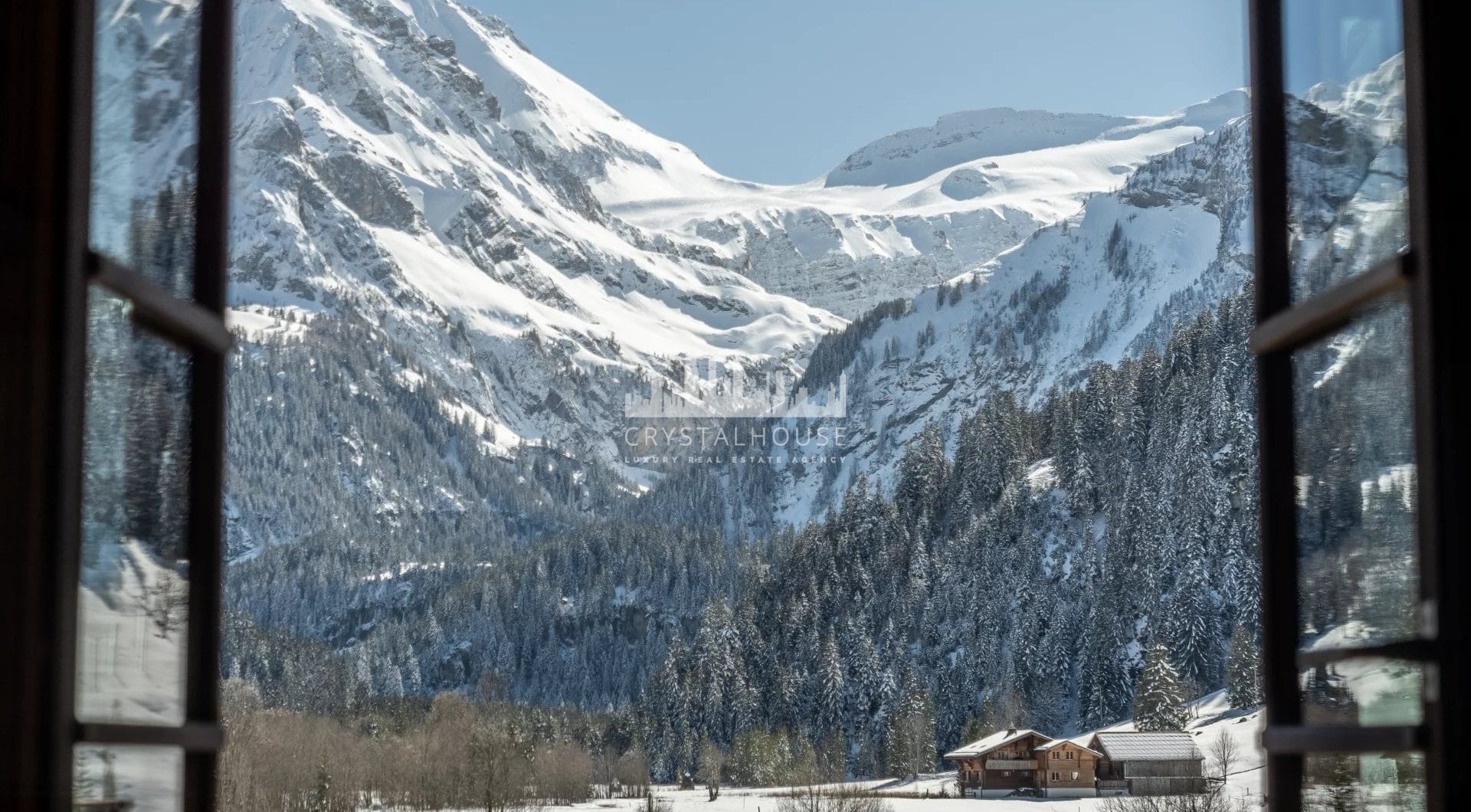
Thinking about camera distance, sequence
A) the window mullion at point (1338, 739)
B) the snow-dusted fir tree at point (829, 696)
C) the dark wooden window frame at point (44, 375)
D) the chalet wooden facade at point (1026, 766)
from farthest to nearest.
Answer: the snow-dusted fir tree at point (829, 696), the chalet wooden facade at point (1026, 766), the window mullion at point (1338, 739), the dark wooden window frame at point (44, 375)

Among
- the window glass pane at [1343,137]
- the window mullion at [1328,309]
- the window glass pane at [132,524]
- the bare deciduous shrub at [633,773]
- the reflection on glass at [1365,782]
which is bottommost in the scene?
the bare deciduous shrub at [633,773]

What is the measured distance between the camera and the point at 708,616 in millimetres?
107875

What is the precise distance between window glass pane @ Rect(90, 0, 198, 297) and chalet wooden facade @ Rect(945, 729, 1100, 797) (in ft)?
239

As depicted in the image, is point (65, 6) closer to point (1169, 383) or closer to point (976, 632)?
point (976, 632)

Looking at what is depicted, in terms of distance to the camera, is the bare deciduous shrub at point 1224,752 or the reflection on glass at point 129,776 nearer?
the reflection on glass at point 129,776

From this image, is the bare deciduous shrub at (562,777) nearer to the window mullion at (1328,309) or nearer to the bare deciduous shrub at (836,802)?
the bare deciduous shrub at (836,802)

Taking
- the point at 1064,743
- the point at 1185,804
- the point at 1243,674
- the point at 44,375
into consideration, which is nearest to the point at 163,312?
the point at 44,375

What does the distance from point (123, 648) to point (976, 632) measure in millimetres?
101408

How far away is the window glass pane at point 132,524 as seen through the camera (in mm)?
3146

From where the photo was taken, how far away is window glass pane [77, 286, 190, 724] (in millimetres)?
3146

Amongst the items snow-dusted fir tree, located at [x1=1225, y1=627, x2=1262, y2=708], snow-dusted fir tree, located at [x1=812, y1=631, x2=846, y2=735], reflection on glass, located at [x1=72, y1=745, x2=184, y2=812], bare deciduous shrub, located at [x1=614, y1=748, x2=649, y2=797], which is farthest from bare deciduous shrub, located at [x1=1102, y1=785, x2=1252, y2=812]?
reflection on glass, located at [x1=72, y1=745, x2=184, y2=812]

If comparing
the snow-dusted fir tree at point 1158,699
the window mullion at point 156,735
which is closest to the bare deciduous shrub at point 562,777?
the snow-dusted fir tree at point 1158,699

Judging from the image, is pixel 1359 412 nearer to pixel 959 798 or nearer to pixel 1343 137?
pixel 1343 137

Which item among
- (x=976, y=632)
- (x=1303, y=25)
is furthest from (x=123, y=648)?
(x=976, y=632)
